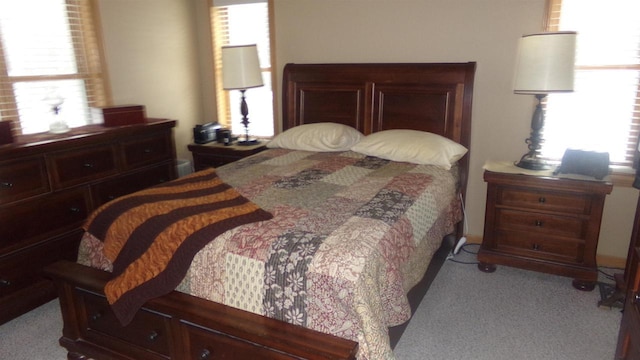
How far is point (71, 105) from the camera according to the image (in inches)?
125

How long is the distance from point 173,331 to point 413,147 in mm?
1855

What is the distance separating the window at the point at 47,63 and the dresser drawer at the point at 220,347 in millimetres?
2006

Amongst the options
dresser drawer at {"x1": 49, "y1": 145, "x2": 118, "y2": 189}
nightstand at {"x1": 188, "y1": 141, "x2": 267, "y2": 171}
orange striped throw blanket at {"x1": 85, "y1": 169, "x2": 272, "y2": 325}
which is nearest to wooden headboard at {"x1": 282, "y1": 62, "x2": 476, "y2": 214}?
nightstand at {"x1": 188, "y1": 141, "x2": 267, "y2": 171}

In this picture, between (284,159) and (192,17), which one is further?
(192,17)

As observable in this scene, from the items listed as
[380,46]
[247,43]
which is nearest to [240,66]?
[247,43]

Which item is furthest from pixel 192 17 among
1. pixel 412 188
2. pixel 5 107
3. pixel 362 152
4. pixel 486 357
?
pixel 486 357

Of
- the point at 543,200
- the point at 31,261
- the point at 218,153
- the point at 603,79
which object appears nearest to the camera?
the point at 31,261

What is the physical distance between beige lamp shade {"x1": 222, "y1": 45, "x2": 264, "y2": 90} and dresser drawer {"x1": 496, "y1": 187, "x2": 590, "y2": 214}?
2051 millimetres

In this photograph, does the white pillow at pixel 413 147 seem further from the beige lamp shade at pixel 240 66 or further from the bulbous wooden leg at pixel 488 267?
the beige lamp shade at pixel 240 66

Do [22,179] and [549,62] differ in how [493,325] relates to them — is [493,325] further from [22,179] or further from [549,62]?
[22,179]

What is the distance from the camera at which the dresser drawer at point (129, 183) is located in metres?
2.89

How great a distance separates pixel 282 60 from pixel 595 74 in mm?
2344

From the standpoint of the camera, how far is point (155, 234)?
1.80 m

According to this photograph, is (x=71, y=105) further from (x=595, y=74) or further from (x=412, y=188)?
(x=595, y=74)
